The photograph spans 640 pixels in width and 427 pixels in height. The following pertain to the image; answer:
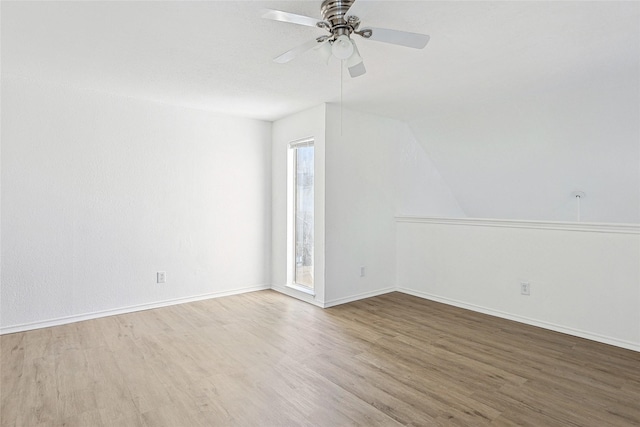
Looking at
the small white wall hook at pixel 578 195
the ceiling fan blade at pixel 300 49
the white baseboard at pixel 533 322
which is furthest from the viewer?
the small white wall hook at pixel 578 195

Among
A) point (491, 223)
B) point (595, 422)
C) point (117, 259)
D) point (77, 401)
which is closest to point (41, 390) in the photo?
point (77, 401)

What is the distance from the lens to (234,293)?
4.56 metres

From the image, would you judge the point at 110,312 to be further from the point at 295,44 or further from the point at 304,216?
the point at 295,44

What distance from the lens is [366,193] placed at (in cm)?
443

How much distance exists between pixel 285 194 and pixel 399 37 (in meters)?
2.99

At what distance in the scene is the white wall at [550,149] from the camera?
330 cm

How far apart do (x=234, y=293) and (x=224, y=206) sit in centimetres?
116

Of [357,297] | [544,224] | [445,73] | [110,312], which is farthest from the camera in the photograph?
[357,297]

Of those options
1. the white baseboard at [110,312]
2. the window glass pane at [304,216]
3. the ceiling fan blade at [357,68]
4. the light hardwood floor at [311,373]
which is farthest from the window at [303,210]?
the ceiling fan blade at [357,68]

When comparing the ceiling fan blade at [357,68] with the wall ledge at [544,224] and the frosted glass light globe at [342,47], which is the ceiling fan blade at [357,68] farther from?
the wall ledge at [544,224]

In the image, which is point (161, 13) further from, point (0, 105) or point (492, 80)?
point (492, 80)

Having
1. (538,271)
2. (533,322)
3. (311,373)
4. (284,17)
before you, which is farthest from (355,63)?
(533,322)

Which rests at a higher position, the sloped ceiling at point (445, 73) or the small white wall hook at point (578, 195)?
the sloped ceiling at point (445, 73)

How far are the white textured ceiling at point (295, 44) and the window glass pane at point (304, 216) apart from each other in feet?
2.95
